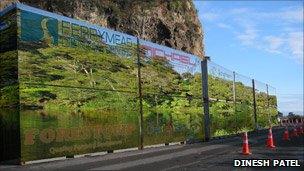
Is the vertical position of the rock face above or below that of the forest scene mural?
above

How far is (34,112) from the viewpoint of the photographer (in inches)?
701

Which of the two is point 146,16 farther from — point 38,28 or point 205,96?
point 38,28

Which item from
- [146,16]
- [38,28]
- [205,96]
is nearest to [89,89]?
[38,28]

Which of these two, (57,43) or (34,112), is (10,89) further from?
(57,43)

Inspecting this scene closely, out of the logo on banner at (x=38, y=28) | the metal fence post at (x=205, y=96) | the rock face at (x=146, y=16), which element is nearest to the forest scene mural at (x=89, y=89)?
the logo on banner at (x=38, y=28)

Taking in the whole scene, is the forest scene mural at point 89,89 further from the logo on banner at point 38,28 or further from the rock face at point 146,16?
the rock face at point 146,16

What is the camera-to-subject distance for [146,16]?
61.1 m

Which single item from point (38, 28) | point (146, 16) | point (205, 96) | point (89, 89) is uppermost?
point (146, 16)

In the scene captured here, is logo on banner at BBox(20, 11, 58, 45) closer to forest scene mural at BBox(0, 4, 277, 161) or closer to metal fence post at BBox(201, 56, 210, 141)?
forest scene mural at BBox(0, 4, 277, 161)

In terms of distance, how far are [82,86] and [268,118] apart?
43.0m

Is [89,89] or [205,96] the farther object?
[205,96]

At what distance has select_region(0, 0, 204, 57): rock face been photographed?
175 ft

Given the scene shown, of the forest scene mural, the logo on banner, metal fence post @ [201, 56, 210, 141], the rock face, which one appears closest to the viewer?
the forest scene mural

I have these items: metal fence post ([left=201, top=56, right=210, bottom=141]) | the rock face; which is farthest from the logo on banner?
the rock face
